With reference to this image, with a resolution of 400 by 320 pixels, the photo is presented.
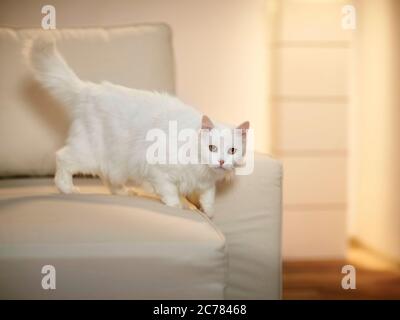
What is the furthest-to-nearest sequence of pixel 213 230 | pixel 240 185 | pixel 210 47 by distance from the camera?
1. pixel 210 47
2. pixel 240 185
3. pixel 213 230

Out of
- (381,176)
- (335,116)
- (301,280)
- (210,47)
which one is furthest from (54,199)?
(381,176)

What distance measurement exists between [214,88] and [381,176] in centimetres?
91

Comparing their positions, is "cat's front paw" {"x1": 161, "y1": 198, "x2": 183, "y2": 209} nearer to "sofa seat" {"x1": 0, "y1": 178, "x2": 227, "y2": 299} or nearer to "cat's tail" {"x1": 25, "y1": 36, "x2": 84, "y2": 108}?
"sofa seat" {"x1": 0, "y1": 178, "x2": 227, "y2": 299}

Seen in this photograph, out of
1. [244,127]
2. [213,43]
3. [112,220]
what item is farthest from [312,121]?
[112,220]

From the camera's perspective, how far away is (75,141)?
1.24 m

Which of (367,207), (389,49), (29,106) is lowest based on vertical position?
(367,207)

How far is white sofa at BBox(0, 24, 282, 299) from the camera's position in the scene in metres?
0.87

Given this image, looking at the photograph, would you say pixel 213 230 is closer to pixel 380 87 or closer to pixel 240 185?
pixel 240 185

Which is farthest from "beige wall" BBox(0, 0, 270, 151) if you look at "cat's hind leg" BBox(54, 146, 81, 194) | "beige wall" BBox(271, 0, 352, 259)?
"cat's hind leg" BBox(54, 146, 81, 194)

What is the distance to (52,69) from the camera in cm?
126

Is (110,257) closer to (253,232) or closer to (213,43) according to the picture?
(253,232)

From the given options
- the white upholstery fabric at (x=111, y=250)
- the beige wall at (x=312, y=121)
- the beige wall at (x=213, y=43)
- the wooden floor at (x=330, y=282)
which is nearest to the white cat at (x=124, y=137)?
the white upholstery fabric at (x=111, y=250)

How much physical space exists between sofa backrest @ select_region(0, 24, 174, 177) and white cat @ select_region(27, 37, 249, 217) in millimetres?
204

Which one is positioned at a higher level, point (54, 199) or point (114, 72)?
point (114, 72)
